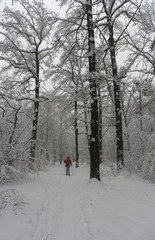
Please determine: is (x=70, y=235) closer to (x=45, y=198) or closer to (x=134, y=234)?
(x=134, y=234)

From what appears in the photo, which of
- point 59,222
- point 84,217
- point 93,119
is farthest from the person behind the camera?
point 93,119

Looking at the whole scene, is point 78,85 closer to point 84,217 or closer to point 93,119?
point 93,119

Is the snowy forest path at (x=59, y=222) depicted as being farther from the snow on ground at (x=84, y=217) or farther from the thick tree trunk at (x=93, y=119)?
the thick tree trunk at (x=93, y=119)

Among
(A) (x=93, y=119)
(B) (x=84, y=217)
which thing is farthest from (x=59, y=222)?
(A) (x=93, y=119)

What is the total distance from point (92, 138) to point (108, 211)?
4.15 meters

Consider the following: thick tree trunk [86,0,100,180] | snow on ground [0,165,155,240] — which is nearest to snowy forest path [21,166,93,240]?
snow on ground [0,165,155,240]

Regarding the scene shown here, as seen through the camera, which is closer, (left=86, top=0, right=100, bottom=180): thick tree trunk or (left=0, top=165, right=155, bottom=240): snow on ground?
(left=0, top=165, right=155, bottom=240): snow on ground

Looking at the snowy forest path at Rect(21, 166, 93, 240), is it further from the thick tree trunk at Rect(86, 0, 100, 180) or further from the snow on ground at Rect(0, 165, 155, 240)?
the thick tree trunk at Rect(86, 0, 100, 180)

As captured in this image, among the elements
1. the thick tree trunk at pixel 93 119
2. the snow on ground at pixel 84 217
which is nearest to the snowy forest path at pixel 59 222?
the snow on ground at pixel 84 217

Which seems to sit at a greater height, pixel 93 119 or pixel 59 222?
pixel 93 119

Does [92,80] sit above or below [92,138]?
above

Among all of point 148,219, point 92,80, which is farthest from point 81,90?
point 148,219

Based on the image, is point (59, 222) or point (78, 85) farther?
point (78, 85)

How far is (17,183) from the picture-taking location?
26.9ft
